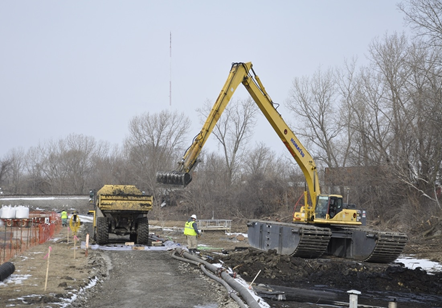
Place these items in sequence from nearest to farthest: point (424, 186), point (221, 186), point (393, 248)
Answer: point (393, 248)
point (424, 186)
point (221, 186)

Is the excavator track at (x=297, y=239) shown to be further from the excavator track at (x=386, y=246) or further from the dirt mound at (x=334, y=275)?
the excavator track at (x=386, y=246)

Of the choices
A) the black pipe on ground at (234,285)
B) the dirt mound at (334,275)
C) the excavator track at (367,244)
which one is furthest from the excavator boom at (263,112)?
the dirt mound at (334,275)

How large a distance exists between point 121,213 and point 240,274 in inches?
341

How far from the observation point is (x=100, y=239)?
2253 cm

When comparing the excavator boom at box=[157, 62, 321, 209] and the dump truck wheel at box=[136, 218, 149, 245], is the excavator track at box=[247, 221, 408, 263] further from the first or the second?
the dump truck wheel at box=[136, 218, 149, 245]

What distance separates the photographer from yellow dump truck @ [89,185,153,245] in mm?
22031

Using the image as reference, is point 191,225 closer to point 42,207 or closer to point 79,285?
point 79,285

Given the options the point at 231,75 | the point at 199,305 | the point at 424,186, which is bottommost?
the point at 199,305

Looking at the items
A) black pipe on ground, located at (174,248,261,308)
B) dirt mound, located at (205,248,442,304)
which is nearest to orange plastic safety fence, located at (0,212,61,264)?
black pipe on ground, located at (174,248,261,308)

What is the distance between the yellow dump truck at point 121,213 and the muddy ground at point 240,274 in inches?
91.2

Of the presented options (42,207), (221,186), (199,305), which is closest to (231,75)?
(199,305)

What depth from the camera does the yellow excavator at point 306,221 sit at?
18.0 meters

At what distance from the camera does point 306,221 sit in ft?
68.5

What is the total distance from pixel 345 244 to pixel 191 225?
5.89 m
